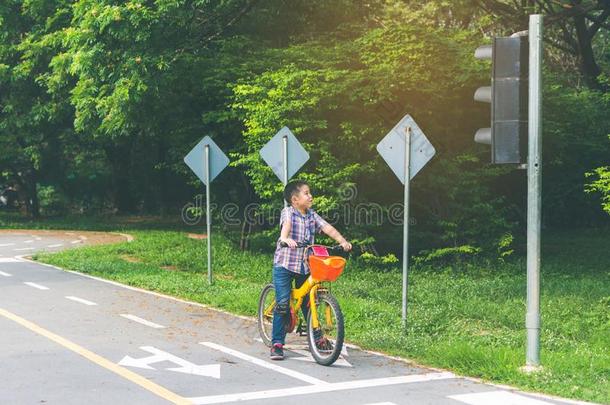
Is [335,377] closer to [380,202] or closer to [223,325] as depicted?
[223,325]

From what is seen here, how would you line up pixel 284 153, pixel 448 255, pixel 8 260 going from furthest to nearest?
pixel 8 260 < pixel 448 255 < pixel 284 153

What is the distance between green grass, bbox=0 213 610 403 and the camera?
8.29 m

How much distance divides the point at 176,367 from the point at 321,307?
1.56 meters

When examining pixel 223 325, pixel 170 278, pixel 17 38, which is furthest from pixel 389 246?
pixel 17 38

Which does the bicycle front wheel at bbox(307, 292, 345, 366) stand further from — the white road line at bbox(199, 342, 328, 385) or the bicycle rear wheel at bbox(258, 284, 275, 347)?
the bicycle rear wheel at bbox(258, 284, 275, 347)

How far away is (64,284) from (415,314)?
7299mm

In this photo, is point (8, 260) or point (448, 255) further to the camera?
point (8, 260)

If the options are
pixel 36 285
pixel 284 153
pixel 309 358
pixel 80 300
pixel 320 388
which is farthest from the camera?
pixel 36 285

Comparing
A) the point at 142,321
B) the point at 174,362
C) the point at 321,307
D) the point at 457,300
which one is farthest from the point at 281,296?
the point at 457,300

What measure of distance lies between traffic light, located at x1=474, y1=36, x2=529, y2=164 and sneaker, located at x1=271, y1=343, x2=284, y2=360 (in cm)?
285

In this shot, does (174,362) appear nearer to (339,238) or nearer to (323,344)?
(323,344)

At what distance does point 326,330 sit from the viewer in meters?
8.88

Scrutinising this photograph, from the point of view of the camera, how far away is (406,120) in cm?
1070

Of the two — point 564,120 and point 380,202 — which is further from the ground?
point 564,120
